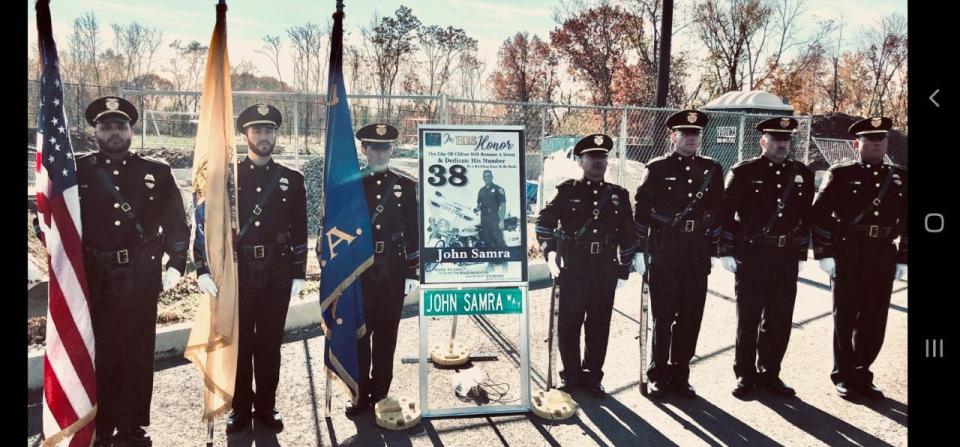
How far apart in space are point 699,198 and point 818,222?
121cm

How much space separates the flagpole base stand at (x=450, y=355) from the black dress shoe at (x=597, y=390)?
134cm

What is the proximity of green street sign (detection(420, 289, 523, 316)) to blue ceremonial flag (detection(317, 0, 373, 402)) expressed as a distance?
62 centimetres

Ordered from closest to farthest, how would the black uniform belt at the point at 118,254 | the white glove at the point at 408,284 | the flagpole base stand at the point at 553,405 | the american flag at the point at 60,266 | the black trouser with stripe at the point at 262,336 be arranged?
the american flag at the point at 60,266
the black uniform belt at the point at 118,254
the black trouser with stripe at the point at 262,336
the flagpole base stand at the point at 553,405
the white glove at the point at 408,284

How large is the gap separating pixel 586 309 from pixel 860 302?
98.7 inches

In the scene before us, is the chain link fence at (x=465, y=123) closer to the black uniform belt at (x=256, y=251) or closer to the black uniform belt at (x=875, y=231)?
the black uniform belt at (x=256, y=251)

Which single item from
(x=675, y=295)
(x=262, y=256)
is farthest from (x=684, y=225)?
(x=262, y=256)

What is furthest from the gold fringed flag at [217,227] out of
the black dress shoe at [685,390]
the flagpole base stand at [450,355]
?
the black dress shoe at [685,390]

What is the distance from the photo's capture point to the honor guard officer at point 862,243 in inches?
214

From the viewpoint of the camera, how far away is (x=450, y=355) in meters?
6.24

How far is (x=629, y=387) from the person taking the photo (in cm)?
576

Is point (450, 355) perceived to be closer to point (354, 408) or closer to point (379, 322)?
point (379, 322)

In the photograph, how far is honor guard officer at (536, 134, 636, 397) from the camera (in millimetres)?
5457
